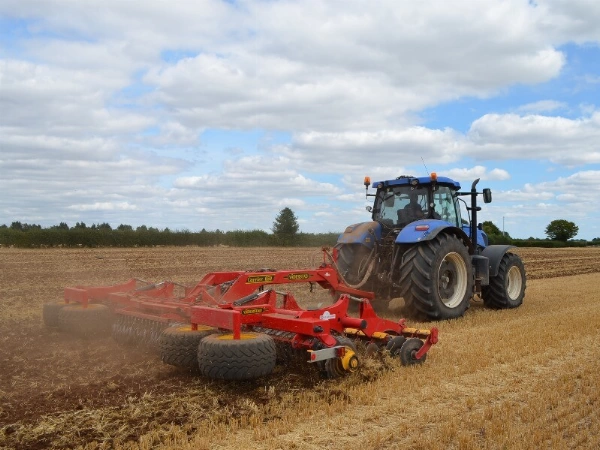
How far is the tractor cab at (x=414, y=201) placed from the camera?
8727mm

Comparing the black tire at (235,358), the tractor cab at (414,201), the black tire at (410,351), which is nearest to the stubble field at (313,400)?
the black tire at (410,351)

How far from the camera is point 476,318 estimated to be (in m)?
8.44

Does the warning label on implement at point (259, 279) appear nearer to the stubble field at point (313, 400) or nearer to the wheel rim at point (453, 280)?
the stubble field at point (313, 400)

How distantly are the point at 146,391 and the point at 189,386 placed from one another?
13.8 inches

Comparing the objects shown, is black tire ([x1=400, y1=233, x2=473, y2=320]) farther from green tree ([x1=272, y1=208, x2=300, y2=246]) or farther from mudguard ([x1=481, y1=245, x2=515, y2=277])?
green tree ([x1=272, y1=208, x2=300, y2=246])

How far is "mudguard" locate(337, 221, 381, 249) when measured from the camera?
848 cm

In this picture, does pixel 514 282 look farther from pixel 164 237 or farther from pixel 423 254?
→ pixel 164 237

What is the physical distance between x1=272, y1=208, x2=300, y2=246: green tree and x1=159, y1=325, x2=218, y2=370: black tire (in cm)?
3602

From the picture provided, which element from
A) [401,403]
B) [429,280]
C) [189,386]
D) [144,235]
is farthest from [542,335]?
[144,235]

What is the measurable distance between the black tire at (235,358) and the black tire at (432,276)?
3.64 meters

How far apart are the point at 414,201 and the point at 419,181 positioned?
32 cm

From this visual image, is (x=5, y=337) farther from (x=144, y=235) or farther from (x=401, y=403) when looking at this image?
(x=144, y=235)

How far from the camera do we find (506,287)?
9.80m

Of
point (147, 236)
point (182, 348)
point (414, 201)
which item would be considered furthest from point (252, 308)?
point (147, 236)
